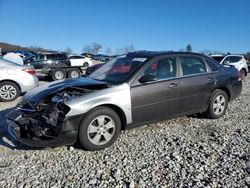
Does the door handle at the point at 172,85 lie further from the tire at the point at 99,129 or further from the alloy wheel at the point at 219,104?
the alloy wheel at the point at 219,104

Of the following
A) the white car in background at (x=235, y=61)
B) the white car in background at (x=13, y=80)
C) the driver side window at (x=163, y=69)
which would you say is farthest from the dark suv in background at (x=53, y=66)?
the driver side window at (x=163, y=69)

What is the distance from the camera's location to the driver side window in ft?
15.1

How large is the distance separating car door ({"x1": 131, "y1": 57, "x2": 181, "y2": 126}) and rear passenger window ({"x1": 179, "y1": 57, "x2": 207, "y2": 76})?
22 centimetres

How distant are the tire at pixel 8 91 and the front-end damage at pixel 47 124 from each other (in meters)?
4.16

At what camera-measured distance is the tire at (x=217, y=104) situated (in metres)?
5.46

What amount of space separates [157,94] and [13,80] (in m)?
5.25

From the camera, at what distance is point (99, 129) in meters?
4.01

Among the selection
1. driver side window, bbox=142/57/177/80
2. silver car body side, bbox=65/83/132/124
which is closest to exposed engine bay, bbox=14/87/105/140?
silver car body side, bbox=65/83/132/124

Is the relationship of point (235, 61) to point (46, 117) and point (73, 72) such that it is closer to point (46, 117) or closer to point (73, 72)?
point (73, 72)

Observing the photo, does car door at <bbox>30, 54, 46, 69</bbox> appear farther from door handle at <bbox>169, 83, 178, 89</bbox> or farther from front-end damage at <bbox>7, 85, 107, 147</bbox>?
door handle at <bbox>169, 83, 178, 89</bbox>

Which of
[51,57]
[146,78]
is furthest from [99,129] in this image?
[51,57]

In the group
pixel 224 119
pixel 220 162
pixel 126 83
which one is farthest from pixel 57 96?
pixel 224 119

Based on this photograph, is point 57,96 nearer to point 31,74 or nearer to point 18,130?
point 18,130

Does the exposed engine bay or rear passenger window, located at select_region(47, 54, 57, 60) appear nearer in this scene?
the exposed engine bay
